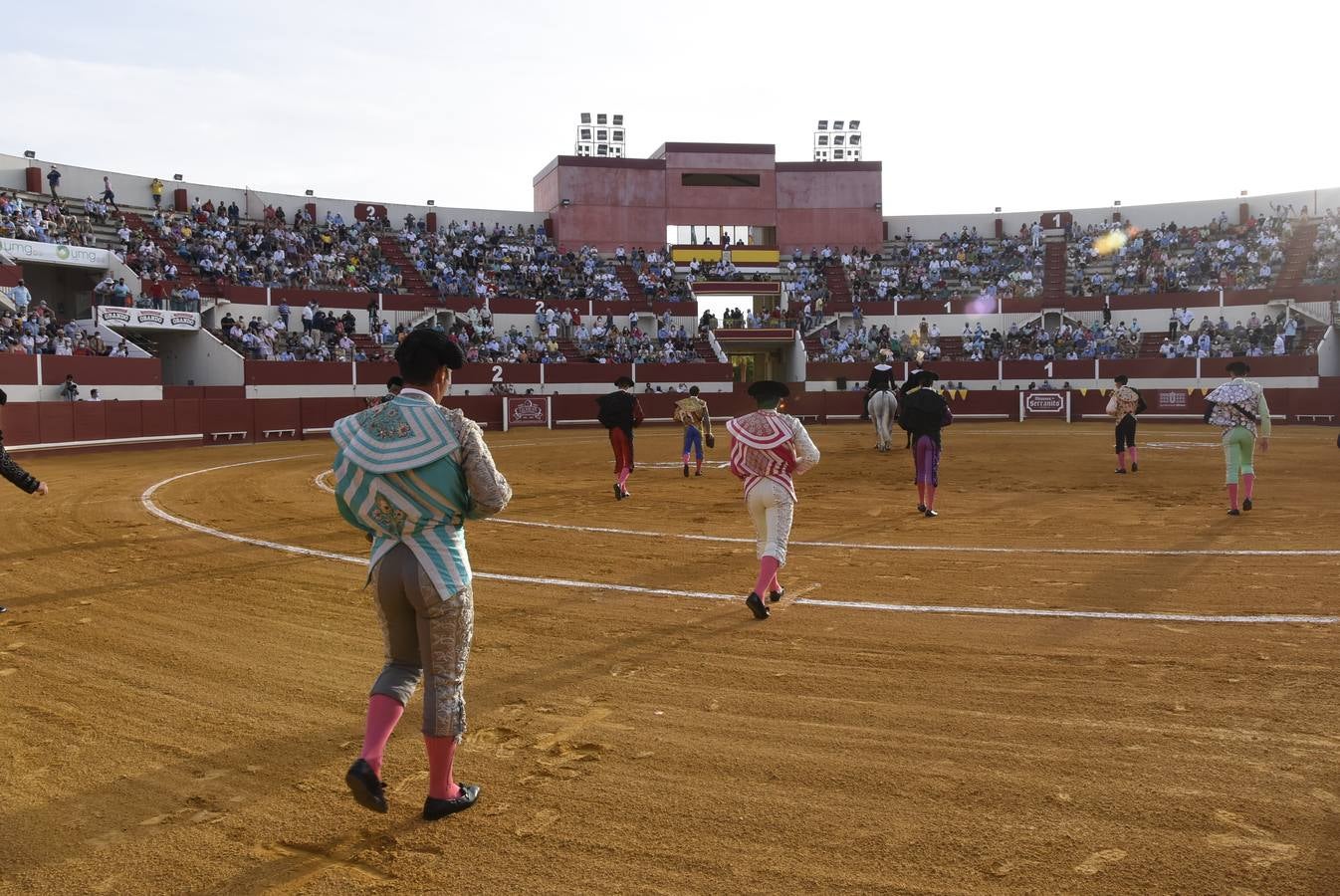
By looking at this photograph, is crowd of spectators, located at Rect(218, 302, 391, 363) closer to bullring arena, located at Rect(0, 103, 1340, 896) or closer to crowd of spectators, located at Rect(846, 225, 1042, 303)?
bullring arena, located at Rect(0, 103, 1340, 896)

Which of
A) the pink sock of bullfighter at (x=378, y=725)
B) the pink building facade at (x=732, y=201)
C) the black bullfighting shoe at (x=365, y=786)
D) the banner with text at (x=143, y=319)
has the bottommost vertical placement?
the black bullfighting shoe at (x=365, y=786)

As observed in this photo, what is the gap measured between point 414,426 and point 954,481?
536 inches

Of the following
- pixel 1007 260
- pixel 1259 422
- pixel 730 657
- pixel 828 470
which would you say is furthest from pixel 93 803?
pixel 1007 260

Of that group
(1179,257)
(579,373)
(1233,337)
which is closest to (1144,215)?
(1179,257)

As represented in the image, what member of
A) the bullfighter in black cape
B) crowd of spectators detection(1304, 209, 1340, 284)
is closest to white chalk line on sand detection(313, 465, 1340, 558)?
the bullfighter in black cape

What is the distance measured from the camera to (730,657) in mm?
5867

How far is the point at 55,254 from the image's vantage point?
3092 cm

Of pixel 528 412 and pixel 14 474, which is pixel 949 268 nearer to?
pixel 528 412

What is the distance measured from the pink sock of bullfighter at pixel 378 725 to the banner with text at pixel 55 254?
106 feet

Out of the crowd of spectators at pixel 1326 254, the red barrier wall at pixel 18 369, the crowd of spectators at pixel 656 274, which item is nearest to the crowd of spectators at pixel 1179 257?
the crowd of spectators at pixel 1326 254

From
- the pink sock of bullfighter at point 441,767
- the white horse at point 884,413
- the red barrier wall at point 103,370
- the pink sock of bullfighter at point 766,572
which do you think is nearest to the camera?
the pink sock of bullfighter at point 441,767

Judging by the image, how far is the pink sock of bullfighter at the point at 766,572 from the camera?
271 inches

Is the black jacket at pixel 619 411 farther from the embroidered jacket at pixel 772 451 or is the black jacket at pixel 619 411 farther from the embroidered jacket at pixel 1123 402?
the embroidered jacket at pixel 1123 402

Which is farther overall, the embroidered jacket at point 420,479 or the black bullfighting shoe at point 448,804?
the black bullfighting shoe at point 448,804
